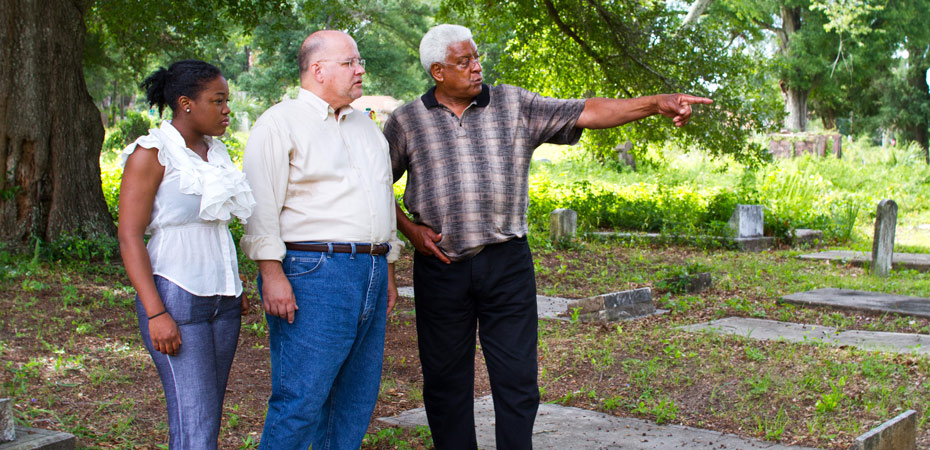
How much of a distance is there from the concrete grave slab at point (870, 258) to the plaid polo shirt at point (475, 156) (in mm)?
8668

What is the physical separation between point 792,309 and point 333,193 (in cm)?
602

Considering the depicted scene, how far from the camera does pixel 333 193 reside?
2.99 metres

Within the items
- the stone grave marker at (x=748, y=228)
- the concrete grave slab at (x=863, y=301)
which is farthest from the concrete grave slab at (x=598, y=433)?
the stone grave marker at (x=748, y=228)

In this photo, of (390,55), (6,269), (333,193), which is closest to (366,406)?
(333,193)

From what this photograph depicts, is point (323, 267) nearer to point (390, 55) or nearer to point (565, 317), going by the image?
point (565, 317)

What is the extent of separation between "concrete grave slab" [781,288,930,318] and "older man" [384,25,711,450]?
5.00m

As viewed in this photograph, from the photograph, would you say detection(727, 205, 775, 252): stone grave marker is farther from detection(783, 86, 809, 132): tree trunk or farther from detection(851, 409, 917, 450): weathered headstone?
detection(783, 86, 809, 132): tree trunk

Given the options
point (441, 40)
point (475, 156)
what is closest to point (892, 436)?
point (475, 156)

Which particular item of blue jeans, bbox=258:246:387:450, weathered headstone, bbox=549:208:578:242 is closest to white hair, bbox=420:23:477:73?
blue jeans, bbox=258:246:387:450

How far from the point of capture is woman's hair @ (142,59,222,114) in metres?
2.82

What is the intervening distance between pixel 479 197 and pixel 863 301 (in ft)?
18.7

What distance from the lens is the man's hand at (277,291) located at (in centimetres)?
291

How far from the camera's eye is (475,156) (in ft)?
11.4

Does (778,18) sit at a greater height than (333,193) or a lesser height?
greater
